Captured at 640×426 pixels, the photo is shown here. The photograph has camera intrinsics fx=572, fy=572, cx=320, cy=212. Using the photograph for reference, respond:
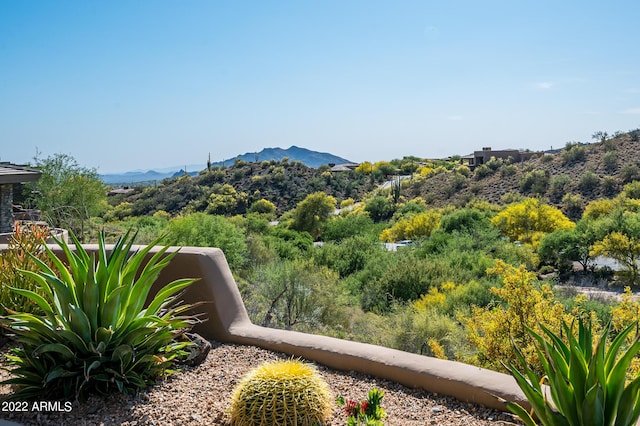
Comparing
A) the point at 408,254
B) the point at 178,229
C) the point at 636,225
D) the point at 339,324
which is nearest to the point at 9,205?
the point at 178,229

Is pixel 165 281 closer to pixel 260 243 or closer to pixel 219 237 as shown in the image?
pixel 219 237

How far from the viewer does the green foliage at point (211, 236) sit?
18.8 m

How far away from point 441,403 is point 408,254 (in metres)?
18.7

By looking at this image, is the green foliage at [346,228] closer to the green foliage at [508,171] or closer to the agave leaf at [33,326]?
the green foliage at [508,171]

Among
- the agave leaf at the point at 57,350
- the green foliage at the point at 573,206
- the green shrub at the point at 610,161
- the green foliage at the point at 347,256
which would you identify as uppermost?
the green shrub at the point at 610,161

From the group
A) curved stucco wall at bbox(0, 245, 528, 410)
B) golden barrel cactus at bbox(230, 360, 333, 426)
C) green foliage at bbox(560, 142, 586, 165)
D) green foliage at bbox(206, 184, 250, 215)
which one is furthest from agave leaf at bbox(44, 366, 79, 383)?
green foliage at bbox(560, 142, 586, 165)

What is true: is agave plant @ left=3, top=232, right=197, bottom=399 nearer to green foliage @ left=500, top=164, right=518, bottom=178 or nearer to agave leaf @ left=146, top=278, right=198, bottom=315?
agave leaf @ left=146, top=278, right=198, bottom=315

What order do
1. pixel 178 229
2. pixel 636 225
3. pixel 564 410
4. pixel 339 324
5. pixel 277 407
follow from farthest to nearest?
pixel 636 225, pixel 178 229, pixel 339 324, pixel 277 407, pixel 564 410

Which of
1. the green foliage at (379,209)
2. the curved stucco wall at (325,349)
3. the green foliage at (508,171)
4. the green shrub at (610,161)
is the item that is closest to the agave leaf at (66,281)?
A: the curved stucco wall at (325,349)

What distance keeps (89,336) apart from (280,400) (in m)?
1.54

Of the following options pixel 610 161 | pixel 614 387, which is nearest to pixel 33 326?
pixel 614 387

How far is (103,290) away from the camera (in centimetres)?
434

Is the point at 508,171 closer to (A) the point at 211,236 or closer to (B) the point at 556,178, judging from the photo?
(B) the point at 556,178

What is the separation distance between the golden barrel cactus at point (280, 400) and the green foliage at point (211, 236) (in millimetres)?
14933
